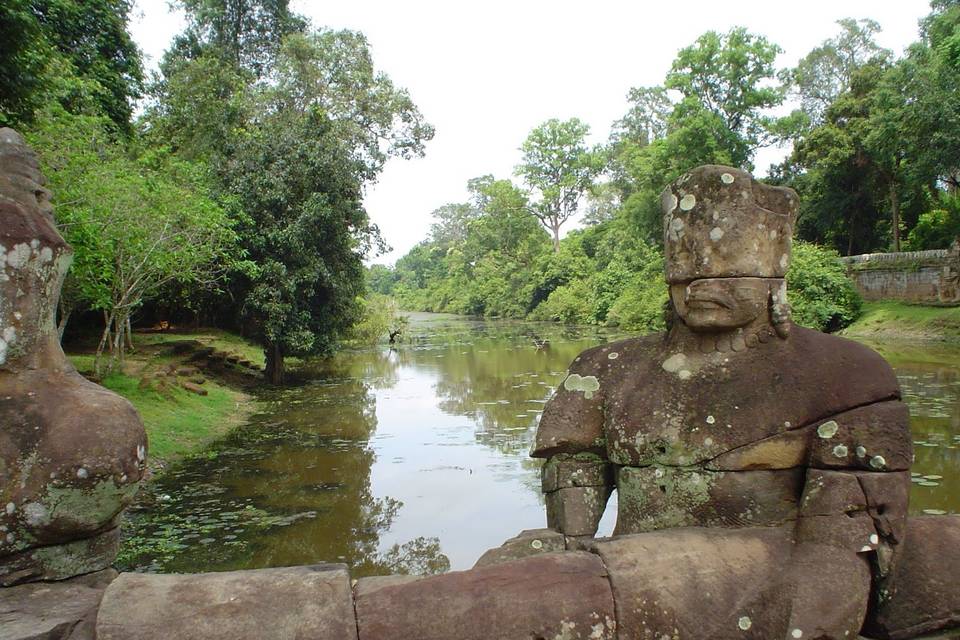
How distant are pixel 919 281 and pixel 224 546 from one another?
2531 cm

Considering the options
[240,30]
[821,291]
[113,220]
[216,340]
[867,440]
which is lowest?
[216,340]

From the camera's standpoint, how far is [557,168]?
57.2m

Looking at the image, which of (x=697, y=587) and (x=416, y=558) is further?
(x=416, y=558)

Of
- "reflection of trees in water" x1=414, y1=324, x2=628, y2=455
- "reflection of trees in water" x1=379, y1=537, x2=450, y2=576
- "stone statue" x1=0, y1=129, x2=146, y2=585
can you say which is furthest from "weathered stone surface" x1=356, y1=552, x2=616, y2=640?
"reflection of trees in water" x1=414, y1=324, x2=628, y2=455

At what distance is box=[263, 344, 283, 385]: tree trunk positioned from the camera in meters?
18.7

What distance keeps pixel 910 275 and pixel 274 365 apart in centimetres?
2181

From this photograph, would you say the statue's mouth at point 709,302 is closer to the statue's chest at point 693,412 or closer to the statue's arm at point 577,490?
the statue's chest at point 693,412

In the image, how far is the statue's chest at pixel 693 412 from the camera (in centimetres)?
272

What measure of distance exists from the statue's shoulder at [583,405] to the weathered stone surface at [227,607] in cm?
115

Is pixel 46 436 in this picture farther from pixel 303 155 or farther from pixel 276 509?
pixel 303 155

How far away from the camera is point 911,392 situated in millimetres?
13672

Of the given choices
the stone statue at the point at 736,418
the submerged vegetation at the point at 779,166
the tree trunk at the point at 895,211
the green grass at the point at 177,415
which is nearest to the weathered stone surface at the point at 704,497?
the stone statue at the point at 736,418

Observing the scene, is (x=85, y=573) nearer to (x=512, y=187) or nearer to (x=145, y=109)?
(x=145, y=109)

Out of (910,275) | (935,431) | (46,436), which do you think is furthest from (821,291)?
(46,436)
